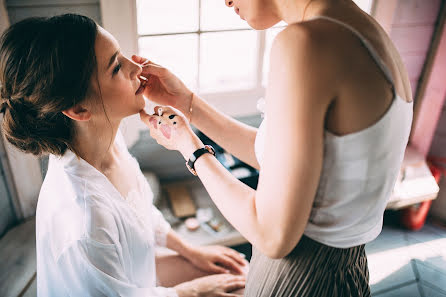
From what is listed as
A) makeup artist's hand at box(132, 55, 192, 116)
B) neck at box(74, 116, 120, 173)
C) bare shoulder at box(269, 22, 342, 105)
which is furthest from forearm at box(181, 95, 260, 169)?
bare shoulder at box(269, 22, 342, 105)

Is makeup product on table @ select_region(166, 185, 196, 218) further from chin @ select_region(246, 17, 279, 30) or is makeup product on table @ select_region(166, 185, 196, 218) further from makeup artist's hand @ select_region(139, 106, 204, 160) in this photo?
chin @ select_region(246, 17, 279, 30)

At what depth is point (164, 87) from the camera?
1.34 m

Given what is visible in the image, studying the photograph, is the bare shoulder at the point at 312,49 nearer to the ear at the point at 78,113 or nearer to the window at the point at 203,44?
the ear at the point at 78,113

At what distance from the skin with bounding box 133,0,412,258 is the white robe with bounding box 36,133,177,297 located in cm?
45

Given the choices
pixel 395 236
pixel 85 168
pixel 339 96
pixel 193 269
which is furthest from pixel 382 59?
pixel 395 236

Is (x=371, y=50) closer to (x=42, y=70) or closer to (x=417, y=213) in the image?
(x=42, y=70)

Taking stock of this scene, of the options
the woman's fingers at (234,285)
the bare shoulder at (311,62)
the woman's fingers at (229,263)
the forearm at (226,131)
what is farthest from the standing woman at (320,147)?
the woman's fingers at (229,263)

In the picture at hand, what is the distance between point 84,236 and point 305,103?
0.75 meters

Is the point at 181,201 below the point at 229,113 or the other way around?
below

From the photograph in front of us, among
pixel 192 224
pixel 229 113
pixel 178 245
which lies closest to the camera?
pixel 178 245

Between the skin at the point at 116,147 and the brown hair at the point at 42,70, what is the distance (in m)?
0.05

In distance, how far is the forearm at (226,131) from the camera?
4.22 feet

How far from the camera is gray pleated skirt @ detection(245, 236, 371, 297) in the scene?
958mm

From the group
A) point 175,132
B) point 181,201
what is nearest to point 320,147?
point 175,132
